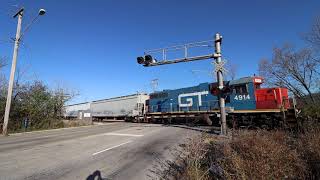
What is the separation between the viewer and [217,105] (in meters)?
24.9

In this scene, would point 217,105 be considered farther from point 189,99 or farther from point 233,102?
point 189,99

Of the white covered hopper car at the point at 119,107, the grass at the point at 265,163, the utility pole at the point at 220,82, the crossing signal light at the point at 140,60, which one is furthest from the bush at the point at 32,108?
the grass at the point at 265,163

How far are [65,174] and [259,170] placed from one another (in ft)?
16.7

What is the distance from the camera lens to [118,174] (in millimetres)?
7637

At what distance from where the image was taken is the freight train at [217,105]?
19.2 meters

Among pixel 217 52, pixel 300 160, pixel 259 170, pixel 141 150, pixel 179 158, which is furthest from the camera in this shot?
pixel 217 52

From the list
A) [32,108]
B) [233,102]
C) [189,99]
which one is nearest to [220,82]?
[233,102]

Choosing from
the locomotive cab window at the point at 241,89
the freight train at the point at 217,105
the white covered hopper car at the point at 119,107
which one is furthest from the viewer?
the white covered hopper car at the point at 119,107

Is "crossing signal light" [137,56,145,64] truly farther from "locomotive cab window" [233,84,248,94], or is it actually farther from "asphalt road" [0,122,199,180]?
"locomotive cab window" [233,84,248,94]

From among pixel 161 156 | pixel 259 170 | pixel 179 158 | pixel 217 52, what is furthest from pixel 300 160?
pixel 217 52

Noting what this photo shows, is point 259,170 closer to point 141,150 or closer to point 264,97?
point 141,150

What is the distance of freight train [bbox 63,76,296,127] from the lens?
63.0 ft

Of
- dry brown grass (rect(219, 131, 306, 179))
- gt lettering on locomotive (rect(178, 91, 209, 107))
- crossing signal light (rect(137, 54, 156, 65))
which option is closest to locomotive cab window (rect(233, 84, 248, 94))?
gt lettering on locomotive (rect(178, 91, 209, 107))

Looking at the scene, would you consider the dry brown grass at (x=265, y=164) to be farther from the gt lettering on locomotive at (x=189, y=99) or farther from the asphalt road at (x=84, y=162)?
the gt lettering on locomotive at (x=189, y=99)
